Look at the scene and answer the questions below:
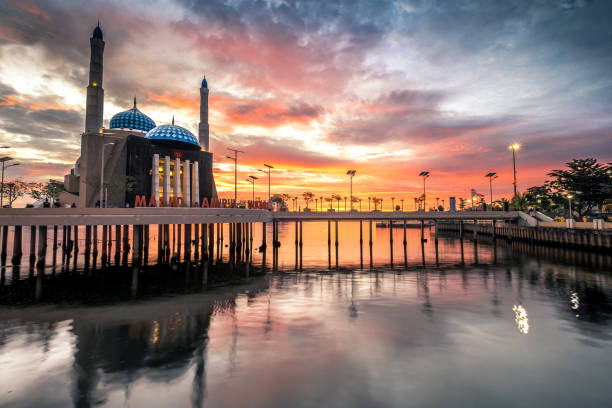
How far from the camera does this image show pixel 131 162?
78.4 m

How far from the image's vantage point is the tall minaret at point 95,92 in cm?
9856

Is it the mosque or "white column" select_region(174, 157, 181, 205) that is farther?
"white column" select_region(174, 157, 181, 205)

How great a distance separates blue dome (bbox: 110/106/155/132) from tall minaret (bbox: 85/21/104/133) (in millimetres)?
8968

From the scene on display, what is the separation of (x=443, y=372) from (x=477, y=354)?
301 cm

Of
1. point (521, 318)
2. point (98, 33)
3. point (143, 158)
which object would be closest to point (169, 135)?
point (143, 158)

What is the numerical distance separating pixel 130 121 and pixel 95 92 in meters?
17.9

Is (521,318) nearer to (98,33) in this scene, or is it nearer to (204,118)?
(98,33)

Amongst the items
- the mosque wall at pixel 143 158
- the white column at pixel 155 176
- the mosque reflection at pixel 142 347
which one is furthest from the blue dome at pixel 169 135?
the mosque reflection at pixel 142 347

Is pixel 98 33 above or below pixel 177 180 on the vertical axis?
above

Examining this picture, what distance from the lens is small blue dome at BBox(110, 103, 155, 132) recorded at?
94375 mm

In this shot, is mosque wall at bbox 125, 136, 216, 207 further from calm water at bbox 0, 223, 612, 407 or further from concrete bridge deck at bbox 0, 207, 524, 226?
calm water at bbox 0, 223, 612, 407

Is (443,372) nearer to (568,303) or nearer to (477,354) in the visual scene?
(477,354)

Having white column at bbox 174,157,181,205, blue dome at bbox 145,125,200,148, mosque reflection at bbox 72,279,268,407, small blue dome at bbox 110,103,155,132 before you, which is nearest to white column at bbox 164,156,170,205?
white column at bbox 174,157,181,205

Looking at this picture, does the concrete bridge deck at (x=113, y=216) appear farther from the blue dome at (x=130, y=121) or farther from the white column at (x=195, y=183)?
the blue dome at (x=130, y=121)
